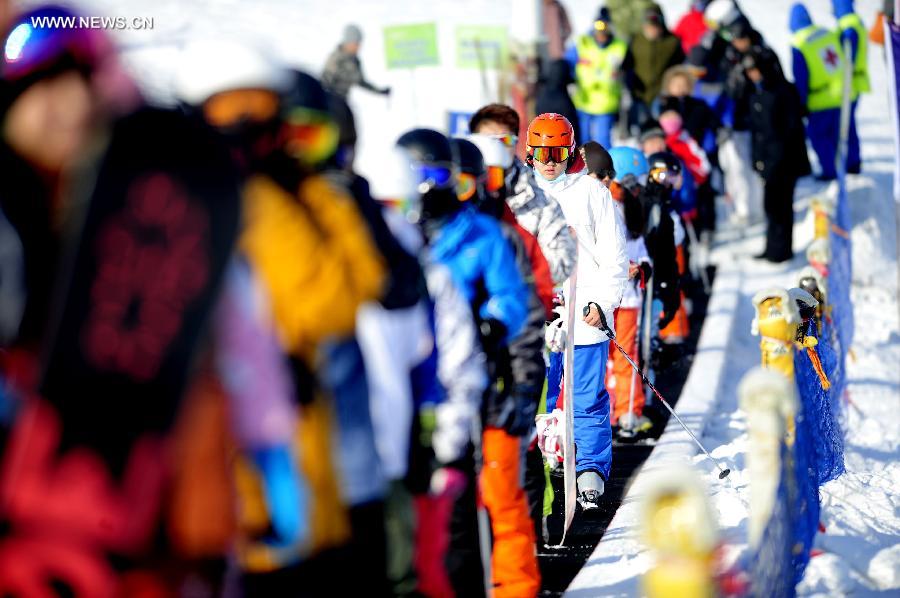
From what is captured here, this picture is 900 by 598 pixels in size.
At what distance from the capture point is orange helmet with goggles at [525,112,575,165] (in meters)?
7.63

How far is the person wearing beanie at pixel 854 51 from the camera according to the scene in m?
15.9

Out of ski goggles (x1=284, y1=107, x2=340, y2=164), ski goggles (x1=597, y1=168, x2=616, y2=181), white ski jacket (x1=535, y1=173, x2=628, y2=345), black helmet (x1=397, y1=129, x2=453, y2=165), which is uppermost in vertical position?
ski goggles (x1=284, y1=107, x2=340, y2=164)

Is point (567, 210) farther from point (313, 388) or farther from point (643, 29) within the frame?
point (643, 29)

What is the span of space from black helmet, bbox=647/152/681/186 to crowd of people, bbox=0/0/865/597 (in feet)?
18.8

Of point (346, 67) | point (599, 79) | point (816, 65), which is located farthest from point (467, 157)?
point (346, 67)

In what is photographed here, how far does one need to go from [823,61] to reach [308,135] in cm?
1323

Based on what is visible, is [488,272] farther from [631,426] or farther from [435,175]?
[631,426]

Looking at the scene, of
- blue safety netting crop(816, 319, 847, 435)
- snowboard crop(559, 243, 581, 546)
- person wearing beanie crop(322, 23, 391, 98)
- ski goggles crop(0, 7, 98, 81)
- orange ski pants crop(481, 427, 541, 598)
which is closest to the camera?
ski goggles crop(0, 7, 98, 81)

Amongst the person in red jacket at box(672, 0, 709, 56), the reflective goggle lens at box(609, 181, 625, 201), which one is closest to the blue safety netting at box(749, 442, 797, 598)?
the reflective goggle lens at box(609, 181, 625, 201)

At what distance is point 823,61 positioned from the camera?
52.5ft

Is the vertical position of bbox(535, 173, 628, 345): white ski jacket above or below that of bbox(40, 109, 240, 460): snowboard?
below

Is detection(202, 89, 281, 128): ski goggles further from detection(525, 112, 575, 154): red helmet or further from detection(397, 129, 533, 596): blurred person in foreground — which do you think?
detection(525, 112, 575, 154): red helmet

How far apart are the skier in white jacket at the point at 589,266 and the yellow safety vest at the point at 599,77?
8.74m

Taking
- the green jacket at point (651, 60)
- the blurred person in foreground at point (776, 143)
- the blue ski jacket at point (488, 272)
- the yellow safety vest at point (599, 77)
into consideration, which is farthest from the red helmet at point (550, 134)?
the green jacket at point (651, 60)
